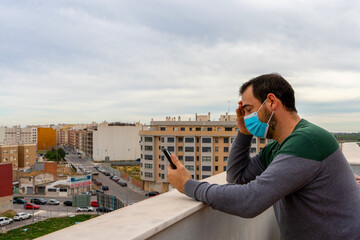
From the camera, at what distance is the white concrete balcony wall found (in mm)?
724

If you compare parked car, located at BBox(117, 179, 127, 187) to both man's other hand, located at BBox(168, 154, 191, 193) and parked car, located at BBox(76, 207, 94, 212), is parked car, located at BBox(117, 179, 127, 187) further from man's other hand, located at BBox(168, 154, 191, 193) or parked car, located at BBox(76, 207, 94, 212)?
man's other hand, located at BBox(168, 154, 191, 193)

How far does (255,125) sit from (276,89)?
18 cm

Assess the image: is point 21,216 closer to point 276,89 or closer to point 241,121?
point 241,121

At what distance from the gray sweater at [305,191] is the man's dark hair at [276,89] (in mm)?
84

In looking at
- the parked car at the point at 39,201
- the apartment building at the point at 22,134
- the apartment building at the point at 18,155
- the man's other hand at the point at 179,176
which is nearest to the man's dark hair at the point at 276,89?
the man's other hand at the point at 179,176

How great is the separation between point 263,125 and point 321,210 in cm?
35

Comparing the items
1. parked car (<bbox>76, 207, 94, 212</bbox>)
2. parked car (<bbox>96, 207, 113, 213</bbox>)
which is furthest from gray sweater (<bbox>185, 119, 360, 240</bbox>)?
parked car (<bbox>76, 207, 94, 212</bbox>)

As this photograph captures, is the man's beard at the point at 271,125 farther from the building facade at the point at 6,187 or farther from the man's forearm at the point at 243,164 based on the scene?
the building facade at the point at 6,187

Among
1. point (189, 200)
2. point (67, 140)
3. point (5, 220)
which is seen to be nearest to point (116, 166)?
point (5, 220)

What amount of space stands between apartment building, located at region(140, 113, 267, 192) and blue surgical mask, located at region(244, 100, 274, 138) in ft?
66.8

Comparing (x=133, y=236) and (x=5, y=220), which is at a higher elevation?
(x=133, y=236)

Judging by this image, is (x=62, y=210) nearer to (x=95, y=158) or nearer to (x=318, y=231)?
(x=95, y=158)

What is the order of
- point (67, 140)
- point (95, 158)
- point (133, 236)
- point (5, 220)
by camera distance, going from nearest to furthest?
point (133, 236) → point (5, 220) → point (95, 158) → point (67, 140)

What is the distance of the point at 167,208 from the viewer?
932 millimetres
